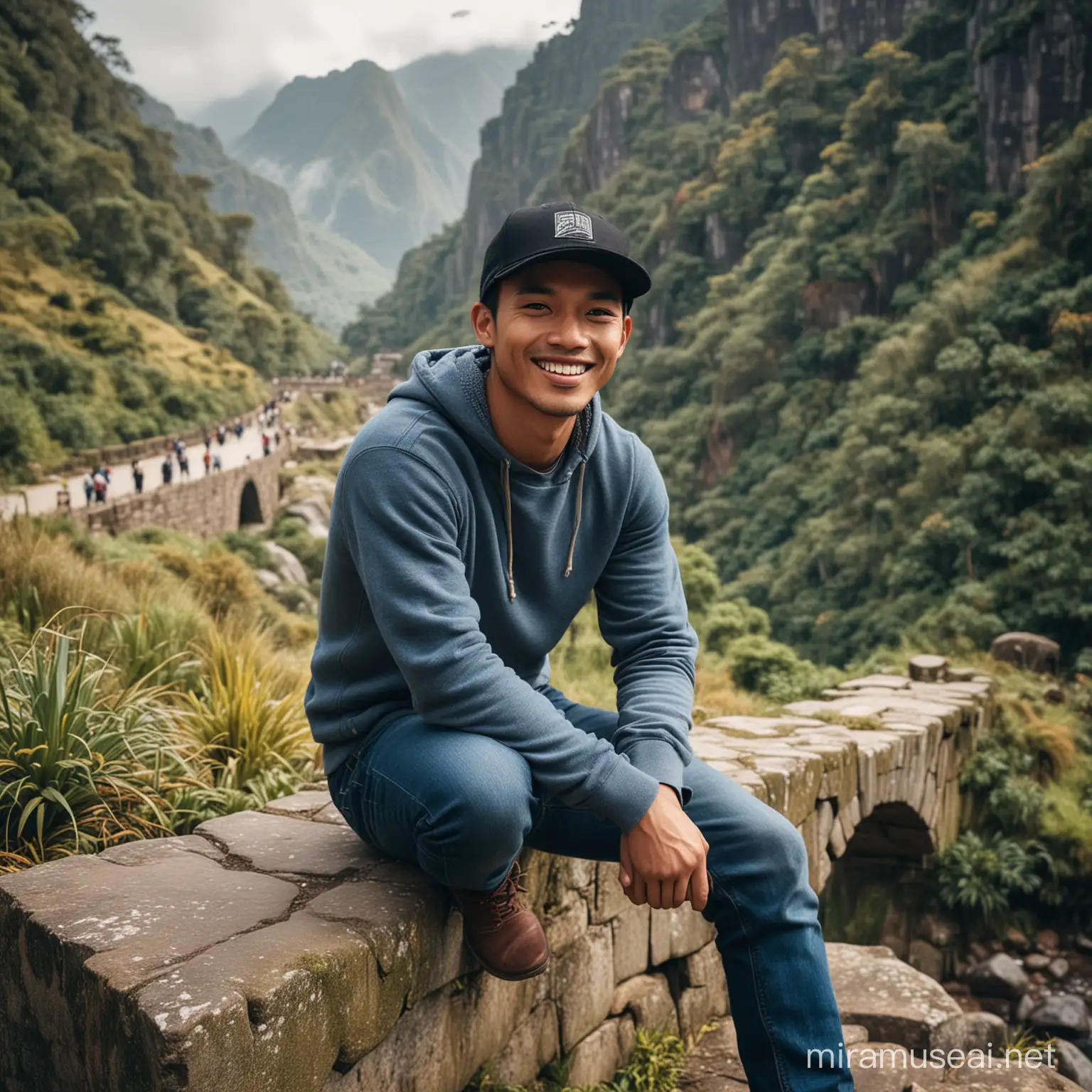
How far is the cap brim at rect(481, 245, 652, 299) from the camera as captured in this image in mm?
1861

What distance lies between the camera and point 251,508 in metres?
25.1

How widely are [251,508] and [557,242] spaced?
24568 mm

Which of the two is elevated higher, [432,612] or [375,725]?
[432,612]

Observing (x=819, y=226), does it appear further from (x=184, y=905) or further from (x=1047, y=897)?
(x=184, y=905)

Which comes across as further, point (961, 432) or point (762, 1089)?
point (961, 432)

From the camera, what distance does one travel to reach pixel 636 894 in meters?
1.83

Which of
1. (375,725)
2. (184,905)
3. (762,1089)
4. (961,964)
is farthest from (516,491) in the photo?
(961,964)

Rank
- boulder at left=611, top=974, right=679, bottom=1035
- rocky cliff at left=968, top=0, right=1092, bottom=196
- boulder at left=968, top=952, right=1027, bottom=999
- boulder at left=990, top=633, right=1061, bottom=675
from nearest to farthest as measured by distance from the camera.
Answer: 1. boulder at left=611, top=974, right=679, bottom=1035
2. boulder at left=968, top=952, right=1027, bottom=999
3. boulder at left=990, top=633, right=1061, bottom=675
4. rocky cliff at left=968, top=0, right=1092, bottom=196

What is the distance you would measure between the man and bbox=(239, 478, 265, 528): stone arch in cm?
2389

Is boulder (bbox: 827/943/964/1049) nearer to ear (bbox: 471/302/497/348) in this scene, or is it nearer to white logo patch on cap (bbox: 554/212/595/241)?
ear (bbox: 471/302/497/348)

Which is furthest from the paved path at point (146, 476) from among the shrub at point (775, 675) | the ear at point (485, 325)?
the ear at point (485, 325)

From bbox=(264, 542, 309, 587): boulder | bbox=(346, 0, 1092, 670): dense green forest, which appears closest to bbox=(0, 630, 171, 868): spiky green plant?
bbox=(264, 542, 309, 587): boulder

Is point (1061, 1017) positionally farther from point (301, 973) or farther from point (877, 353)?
point (877, 353)

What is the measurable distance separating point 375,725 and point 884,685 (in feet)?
25.6
